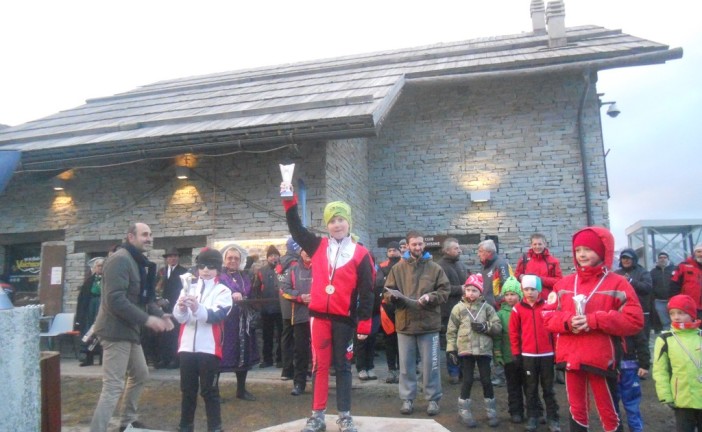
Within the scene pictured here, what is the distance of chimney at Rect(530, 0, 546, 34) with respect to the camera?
12.8 m

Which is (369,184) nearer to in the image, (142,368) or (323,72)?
(323,72)

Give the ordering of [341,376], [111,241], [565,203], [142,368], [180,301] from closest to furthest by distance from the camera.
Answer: [341,376]
[180,301]
[142,368]
[111,241]
[565,203]

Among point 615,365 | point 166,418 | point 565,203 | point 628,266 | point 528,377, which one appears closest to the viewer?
point 615,365

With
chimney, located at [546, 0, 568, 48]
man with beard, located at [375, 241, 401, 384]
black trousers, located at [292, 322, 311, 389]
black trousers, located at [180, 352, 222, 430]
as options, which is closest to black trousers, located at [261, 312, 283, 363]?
black trousers, located at [292, 322, 311, 389]

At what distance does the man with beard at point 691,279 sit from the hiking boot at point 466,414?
4186 millimetres

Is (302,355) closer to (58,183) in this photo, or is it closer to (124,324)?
(124,324)

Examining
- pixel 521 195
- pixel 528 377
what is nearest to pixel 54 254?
pixel 528 377

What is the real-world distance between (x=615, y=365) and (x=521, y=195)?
25.0ft

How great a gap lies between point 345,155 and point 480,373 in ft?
18.6

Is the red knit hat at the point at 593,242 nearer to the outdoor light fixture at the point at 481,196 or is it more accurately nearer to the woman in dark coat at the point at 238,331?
the woman in dark coat at the point at 238,331

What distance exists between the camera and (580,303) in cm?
339

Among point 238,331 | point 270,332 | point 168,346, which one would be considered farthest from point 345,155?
point 238,331

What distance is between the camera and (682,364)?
12.9 ft

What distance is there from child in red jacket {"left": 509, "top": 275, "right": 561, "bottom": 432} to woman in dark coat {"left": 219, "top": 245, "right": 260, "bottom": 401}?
→ 299 cm
